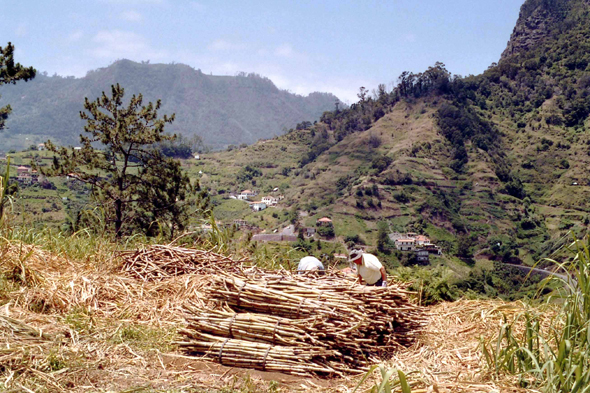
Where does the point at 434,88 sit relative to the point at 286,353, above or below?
above

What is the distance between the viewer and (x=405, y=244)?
6456cm

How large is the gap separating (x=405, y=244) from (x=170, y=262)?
61.8 metres

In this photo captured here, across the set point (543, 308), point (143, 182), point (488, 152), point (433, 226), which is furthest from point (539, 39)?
point (543, 308)

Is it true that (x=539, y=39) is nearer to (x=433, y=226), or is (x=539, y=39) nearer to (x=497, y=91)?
(x=497, y=91)

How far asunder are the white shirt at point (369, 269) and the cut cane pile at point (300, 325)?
647 mm

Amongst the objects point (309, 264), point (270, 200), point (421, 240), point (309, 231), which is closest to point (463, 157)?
point (421, 240)

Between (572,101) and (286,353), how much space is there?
11484 centimetres

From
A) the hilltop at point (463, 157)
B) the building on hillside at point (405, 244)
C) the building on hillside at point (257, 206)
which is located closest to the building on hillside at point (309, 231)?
the hilltop at point (463, 157)

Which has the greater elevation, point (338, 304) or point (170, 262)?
point (338, 304)

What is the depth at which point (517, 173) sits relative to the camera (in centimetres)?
8975

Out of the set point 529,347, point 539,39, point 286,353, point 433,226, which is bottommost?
point 433,226

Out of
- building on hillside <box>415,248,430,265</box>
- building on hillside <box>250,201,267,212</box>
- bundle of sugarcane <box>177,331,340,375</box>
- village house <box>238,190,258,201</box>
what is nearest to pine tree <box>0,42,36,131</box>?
bundle of sugarcane <box>177,331,340,375</box>

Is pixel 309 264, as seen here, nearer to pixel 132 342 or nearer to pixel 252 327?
pixel 252 327

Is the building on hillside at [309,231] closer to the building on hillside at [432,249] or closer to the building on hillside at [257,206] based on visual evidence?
the building on hillside at [432,249]
